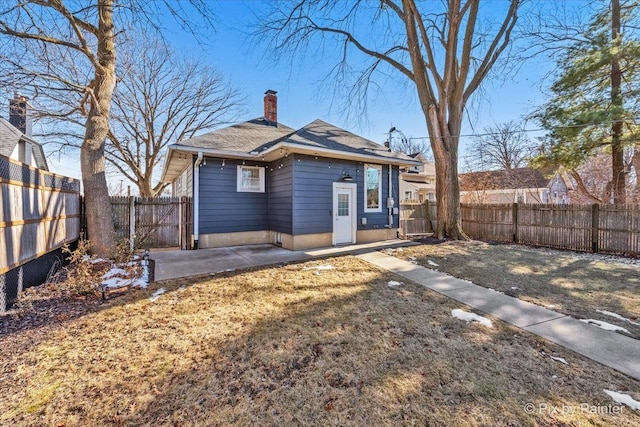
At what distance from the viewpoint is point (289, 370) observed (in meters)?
2.33

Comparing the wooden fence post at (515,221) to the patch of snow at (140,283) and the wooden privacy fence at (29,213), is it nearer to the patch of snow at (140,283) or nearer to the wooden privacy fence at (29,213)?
A: the patch of snow at (140,283)

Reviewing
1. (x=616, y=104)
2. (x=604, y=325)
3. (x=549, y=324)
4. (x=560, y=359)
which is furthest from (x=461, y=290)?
(x=616, y=104)

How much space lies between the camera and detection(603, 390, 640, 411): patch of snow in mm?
1900

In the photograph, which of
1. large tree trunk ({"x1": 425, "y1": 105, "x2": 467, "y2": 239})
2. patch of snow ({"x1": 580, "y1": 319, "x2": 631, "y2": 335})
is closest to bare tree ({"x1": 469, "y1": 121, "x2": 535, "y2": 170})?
large tree trunk ({"x1": 425, "y1": 105, "x2": 467, "y2": 239})

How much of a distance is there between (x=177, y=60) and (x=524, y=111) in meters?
17.9

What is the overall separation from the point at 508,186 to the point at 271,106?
18219 mm

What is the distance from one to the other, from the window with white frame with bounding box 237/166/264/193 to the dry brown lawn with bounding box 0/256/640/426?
552 cm

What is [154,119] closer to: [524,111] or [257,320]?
[257,320]

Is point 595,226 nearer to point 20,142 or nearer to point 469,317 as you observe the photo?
→ point 469,317

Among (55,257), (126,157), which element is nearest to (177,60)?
(126,157)

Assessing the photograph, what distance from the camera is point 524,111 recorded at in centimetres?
1105

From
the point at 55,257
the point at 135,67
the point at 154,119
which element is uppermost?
the point at 135,67

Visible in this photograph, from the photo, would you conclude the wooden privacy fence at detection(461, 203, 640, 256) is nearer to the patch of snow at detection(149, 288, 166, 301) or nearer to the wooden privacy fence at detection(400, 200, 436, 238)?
the wooden privacy fence at detection(400, 200, 436, 238)

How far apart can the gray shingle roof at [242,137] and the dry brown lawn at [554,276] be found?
5.65m
